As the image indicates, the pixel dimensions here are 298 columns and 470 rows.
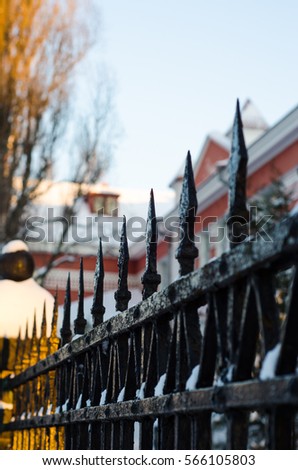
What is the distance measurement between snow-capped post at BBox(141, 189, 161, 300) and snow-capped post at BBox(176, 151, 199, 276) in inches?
6.3

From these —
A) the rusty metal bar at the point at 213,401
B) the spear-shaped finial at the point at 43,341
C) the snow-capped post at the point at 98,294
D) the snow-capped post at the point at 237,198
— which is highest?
the spear-shaped finial at the point at 43,341

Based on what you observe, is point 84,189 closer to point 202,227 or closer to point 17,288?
point 202,227

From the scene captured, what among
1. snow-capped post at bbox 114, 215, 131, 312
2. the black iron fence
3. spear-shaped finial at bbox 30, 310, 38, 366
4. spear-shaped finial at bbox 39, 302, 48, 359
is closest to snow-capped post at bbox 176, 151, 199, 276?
the black iron fence

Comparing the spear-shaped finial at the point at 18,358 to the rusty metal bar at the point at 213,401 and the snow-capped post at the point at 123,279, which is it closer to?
the rusty metal bar at the point at 213,401

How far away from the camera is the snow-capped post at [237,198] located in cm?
97

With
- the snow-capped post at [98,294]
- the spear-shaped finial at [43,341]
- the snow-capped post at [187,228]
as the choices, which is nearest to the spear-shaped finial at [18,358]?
the spear-shaped finial at [43,341]

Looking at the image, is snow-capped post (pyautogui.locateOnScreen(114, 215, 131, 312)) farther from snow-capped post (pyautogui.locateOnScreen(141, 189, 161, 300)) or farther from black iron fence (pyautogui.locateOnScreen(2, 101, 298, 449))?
snow-capped post (pyautogui.locateOnScreen(141, 189, 161, 300))

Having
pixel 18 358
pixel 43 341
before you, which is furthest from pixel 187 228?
pixel 18 358

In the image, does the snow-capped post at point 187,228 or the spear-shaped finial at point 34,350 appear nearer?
the snow-capped post at point 187,228

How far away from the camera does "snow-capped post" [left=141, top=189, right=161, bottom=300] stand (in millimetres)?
1341

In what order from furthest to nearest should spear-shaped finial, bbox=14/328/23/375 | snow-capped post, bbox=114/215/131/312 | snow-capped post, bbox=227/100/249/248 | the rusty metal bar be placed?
spear-shaped finial, bbox=14/328/23/375 < snow-capped post, bbox=114/215/131/312 < snow-capped post, bbox=227/100/249/248 < the rusty metal bar

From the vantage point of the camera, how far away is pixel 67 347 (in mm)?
1962

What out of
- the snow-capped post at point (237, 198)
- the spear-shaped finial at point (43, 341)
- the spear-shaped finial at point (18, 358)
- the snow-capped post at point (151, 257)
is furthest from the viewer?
the spear-shaped finial at point (18, 358)

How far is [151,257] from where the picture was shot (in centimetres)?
135
